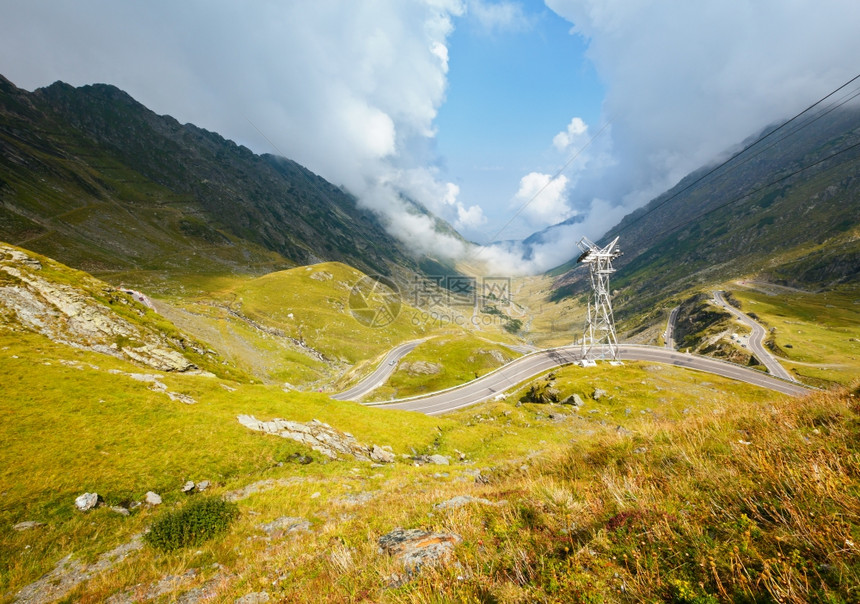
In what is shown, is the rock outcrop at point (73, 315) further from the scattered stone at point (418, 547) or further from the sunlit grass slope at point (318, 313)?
the sunlit grass slope at point (318, 313)

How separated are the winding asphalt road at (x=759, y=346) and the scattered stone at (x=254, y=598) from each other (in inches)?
3555

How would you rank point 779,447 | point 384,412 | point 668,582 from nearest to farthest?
point 668,582 → point 779,447 → point 384,412

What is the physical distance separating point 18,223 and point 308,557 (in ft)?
615

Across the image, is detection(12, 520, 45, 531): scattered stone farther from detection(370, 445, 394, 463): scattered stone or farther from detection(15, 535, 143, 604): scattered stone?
detection(370, 445, 394, 463): scattered stone

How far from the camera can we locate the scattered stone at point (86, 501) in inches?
438

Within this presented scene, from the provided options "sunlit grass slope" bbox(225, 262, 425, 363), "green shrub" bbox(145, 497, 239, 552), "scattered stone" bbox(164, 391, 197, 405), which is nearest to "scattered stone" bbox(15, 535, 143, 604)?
"green shrub" bbox(145, 497, 239, 552)

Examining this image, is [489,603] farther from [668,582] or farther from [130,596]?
[130,596]

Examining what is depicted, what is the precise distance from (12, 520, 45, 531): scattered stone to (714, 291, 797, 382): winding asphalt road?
3782 inches

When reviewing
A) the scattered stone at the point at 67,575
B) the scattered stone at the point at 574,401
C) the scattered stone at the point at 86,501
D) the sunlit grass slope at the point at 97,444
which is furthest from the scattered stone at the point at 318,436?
the scattered stone at the point at 574,401

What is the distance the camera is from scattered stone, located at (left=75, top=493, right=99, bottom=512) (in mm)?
11117

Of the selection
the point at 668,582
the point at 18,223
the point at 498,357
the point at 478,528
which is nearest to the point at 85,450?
the point at 478,528

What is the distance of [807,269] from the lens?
164 m

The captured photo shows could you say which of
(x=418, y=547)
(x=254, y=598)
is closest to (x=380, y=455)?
(x=254, y=598)

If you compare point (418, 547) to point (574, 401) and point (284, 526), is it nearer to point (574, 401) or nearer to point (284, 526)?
point (284, 526)
